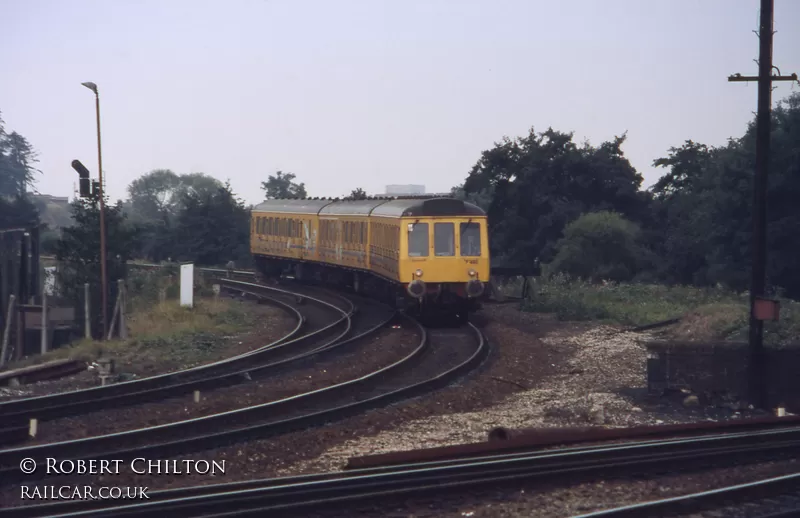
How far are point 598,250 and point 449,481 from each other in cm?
3299

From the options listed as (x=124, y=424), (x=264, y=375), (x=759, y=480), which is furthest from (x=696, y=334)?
(x=124, y=424)

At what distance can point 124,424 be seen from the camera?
10703mm

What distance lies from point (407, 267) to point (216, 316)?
5.40 metres

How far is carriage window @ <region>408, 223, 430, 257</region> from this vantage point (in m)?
21.0

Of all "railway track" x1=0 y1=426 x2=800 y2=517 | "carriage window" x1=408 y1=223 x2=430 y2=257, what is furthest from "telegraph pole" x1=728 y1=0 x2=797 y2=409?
"carriage window" x1=408 y1=223 x2=430 y2=257

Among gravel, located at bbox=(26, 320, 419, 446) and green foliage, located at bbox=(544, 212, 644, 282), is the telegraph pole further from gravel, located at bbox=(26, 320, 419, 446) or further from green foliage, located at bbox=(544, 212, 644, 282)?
green foliage, located at bbox=(544, 212, 644, 282)

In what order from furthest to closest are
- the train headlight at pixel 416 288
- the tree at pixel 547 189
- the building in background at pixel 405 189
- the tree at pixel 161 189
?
the tree at pixel 161 189 → the tree at pixel 547 189 → the building in background at pixel 405 189 → the train headlight at pixel 416 288

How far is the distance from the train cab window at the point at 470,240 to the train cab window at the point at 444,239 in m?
0.22

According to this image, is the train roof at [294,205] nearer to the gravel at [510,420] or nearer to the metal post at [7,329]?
the metal post at [7,329]

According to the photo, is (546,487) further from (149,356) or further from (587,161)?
(587,161)

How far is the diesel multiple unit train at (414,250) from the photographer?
68.6 feet

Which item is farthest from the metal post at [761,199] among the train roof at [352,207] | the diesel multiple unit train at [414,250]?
the train roof at [352,207]

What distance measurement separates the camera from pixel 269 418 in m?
11.1

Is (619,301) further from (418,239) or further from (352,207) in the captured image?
(352,207)
